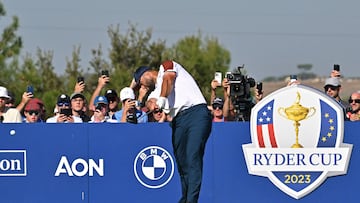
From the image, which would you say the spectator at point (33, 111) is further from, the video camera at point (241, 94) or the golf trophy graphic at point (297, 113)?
the golf trophy graphic at point (297, 113)

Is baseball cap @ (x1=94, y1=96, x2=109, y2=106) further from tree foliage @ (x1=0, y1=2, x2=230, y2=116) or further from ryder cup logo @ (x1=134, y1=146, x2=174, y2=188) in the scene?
tree foliage @ (x1=0, y1=2, x2=230, y2=116)

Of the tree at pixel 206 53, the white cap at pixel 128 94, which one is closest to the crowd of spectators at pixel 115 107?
the white cap at pixel 128 94

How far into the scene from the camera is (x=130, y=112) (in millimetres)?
12734

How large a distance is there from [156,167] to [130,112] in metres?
0.79

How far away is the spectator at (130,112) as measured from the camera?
12.5 meters

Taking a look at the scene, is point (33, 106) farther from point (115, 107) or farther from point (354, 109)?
point (354, 109)

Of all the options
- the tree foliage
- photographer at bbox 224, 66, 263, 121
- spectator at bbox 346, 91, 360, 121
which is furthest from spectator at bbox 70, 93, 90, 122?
the tree foliage

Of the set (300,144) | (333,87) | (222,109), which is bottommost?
(300,144)

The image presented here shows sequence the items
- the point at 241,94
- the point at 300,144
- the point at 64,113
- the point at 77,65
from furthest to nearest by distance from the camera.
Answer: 1. the point at 77,65
2. the point at 64,113
3. the point at 241,94
4. the point at 300,144

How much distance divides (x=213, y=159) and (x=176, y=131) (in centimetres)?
143

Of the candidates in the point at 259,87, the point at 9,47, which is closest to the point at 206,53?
the point at 9,47

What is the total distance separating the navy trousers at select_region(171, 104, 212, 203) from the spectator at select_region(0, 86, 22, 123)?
3200mm

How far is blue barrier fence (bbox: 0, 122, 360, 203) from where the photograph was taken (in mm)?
12336

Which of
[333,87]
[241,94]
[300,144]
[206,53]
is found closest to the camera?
[300,144]
